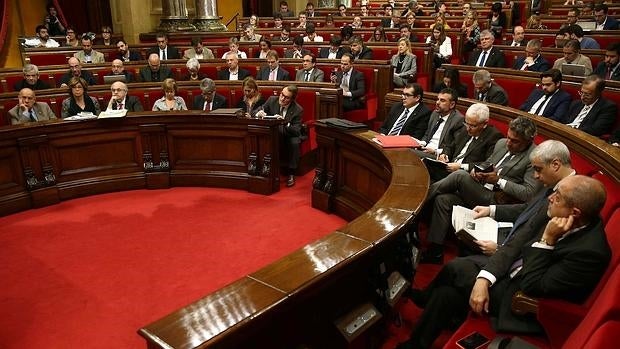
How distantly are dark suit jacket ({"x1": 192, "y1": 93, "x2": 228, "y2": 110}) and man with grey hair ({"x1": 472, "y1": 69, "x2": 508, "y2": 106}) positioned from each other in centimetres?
256

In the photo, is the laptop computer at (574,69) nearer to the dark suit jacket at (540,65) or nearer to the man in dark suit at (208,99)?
the dark suit jacket at (540,65)

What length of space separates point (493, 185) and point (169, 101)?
344 centimetres

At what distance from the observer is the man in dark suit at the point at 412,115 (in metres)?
4.10

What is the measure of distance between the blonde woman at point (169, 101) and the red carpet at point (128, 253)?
0.94 m

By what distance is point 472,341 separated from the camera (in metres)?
1.81

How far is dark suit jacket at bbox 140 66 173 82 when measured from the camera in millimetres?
6297

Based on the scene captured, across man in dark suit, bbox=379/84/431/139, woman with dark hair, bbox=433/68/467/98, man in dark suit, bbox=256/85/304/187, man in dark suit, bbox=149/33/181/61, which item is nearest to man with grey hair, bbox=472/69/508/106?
woman with dark hair, bbox=433/68/467/98

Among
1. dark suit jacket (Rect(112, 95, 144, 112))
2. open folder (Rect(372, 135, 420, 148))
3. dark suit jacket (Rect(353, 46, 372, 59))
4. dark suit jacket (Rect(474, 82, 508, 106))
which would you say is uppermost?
dark suit jacket (Rect(353, 46, 372, 59))

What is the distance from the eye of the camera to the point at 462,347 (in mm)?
1771

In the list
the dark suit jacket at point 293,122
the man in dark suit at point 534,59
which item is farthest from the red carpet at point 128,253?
the man in dark suit at point 534,59

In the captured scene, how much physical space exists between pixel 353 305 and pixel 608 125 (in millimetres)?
3111

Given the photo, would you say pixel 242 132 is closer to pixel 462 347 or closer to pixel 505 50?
pixel 462 347

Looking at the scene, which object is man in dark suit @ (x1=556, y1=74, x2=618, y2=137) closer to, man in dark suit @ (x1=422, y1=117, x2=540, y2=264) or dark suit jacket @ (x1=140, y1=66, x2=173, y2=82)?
man in dark suit @ (x1=422, y1=117, x2=540, y2=264)

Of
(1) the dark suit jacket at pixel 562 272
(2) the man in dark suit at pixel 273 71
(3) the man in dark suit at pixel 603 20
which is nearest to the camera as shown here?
(1) the dark suit jacket at pixel 562 272
